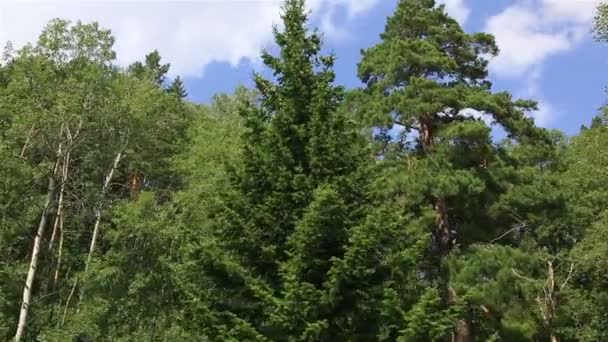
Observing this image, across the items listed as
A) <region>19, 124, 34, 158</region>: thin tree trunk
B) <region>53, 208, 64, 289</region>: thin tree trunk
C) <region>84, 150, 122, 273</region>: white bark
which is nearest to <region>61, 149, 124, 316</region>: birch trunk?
<region>84, 150, 122, 273</region>: white bark

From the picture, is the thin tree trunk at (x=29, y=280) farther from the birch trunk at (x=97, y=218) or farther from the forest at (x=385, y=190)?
the birch trunk at (x=97, y=218)

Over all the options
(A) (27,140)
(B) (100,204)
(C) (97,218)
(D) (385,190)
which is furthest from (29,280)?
(D) (385,190)

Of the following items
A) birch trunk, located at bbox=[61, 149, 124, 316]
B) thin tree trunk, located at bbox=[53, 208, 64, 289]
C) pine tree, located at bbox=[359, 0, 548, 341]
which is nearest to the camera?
pine tree, located at bbox=[359, 0, 548, 341]

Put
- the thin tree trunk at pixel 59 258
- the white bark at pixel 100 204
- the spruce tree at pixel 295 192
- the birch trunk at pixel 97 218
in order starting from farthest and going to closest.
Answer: the thin tree trunk at pixel 59 258, the white bark at pixel 100 204, the birch trunk at pixel 97 218, the spruce tree at pixel 295 192

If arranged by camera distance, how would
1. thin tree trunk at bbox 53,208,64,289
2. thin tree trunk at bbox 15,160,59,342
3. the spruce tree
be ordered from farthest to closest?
thin tree trunk at bbox 53,208,64,289
thin tree trunk at bbox 15,160,59,342
the spruce tree

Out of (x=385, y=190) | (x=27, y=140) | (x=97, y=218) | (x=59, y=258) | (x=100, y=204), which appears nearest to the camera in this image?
(x=385, y=190)

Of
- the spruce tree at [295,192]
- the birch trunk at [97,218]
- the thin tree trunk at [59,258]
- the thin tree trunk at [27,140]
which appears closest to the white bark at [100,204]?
the birch trunk at [97,218]

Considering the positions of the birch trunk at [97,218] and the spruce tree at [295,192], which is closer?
the spruce tree at [295,192]

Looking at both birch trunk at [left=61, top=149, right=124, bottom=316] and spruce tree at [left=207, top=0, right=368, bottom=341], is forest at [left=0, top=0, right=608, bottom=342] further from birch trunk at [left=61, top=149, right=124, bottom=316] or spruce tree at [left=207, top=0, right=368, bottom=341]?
spruce tree at [left=207, top=0, right=368, bottom=341]

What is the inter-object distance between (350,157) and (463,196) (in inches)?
387

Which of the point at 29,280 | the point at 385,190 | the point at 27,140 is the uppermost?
the point at 27,140

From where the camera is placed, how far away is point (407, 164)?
65.5 ft

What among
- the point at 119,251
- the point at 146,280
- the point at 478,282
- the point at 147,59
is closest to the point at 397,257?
the point at 478,282

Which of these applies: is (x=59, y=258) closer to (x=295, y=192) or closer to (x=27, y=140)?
(x=27, y=140)
